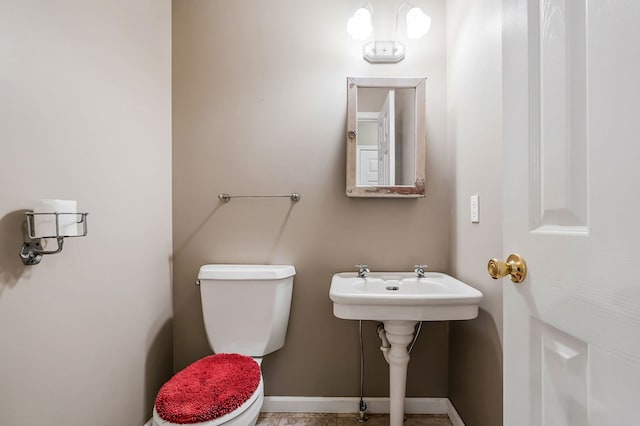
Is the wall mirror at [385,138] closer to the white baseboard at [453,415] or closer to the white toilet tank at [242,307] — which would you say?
the white toilet tank at [242,307]

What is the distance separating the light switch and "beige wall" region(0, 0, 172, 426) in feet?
4.83

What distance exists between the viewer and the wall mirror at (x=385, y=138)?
4.73 feet

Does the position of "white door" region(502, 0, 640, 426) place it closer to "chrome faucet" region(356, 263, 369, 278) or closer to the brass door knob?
the brass door knob

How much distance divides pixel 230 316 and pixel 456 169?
4.29 feet

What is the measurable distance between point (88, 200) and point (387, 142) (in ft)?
4.21

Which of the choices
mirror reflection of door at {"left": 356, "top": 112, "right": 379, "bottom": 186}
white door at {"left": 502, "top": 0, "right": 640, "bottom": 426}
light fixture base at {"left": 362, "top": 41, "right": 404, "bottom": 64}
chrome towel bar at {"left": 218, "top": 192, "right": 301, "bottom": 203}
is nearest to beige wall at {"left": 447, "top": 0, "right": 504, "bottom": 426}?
light fixture base at {"left": 362, "top": 41, "right": 404, "bottom": 64}

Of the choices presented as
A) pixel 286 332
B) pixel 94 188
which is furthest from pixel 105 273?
pixel 286 332

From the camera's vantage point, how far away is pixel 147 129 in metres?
1.37

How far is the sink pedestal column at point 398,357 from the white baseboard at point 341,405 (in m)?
0.28

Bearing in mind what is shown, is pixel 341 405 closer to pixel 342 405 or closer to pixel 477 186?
pixel 342 405

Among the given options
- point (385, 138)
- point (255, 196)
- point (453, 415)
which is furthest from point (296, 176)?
point (453, 415)

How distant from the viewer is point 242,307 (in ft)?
4.51

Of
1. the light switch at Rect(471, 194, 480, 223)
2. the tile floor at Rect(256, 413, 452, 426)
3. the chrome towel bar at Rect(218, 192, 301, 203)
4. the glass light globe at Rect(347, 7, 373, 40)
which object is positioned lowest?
the tile floor at Rect(256, 413, 452, 426)

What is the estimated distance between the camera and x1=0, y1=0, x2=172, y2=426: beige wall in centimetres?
81
